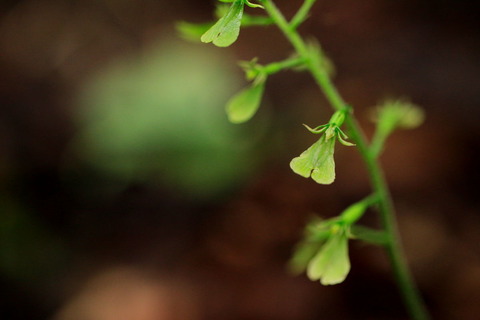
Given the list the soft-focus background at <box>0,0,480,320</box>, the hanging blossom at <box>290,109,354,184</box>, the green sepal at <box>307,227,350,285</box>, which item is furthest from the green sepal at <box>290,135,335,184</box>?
the soft-focus background at <box>0,0,480,320</box>

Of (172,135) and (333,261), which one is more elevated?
(172,135)

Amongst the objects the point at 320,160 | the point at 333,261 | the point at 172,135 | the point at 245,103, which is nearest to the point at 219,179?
the point at 172,135

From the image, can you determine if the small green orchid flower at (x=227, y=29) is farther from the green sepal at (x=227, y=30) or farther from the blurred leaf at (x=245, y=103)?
the blurred leaf at (x=245, y=103)

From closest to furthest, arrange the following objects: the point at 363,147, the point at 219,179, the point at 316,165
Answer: the point at 316,165 < the point at 363,147 < the point at 219,179

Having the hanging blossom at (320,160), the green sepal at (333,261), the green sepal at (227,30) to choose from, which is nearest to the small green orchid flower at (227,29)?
the green sepal at (227,30)

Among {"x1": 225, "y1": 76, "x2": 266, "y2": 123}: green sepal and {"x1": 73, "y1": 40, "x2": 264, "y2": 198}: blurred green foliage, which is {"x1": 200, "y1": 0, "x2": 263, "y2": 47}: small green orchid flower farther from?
{"x1": 73, "y1": 40, "x2": 264, "y2": 198}: blurred green foliage

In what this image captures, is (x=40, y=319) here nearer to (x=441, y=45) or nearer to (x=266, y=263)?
(x=266, y=263)

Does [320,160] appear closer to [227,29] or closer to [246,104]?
[227,29]
